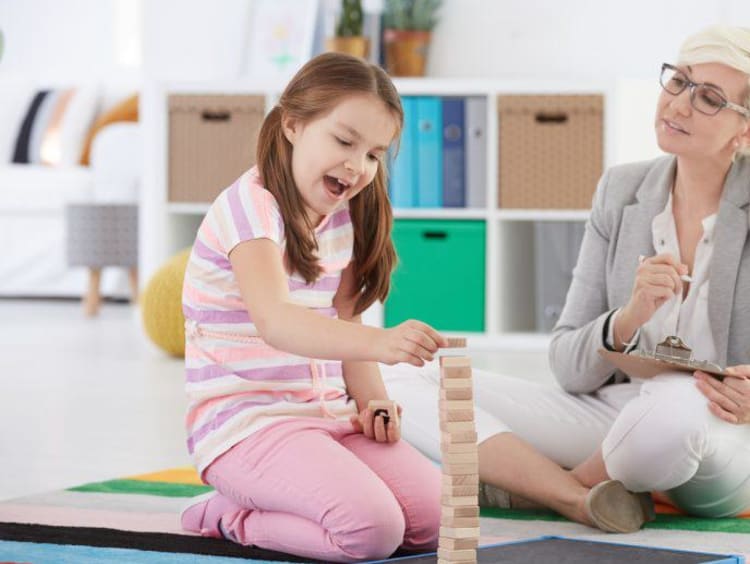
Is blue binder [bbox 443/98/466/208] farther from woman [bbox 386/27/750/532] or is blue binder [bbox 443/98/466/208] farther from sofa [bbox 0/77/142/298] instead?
woman [bbox 386/27/750/532]

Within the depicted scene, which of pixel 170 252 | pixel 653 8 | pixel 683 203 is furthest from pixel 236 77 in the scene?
pixel 683 203

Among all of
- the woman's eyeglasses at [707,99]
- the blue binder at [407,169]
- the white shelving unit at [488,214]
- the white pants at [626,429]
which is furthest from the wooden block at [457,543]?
the blue binder at [407,169]

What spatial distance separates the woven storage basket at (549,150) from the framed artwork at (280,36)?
74 cm

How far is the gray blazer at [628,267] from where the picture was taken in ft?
5.96

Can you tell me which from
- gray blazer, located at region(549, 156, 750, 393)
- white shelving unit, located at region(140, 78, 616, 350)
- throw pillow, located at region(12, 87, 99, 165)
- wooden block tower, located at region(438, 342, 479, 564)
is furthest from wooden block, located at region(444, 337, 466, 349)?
throw pillow, located at region(12, 87, 99, 165)

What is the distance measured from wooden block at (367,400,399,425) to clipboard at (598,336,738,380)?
0.30 meters

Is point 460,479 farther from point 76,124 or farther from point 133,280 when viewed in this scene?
point 76,124

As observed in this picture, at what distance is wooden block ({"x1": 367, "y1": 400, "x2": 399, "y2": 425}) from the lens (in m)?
1.65

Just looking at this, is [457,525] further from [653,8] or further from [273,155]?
[653,8]

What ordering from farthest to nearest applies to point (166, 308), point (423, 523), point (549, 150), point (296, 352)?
point (549, 150), point (166, 308), point (423, 523), point (296, 352)

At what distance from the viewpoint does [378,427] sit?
1.65 metres

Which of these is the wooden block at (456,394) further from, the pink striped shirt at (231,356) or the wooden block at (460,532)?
the pink striped shirt at (231,356)

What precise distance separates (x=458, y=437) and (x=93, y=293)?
4068mm

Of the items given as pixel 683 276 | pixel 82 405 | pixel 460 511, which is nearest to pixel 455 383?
pixel 460 511
